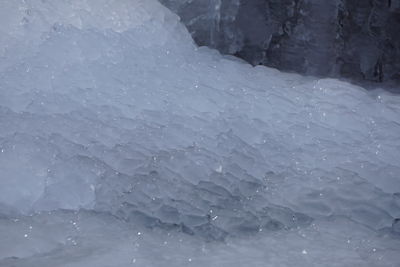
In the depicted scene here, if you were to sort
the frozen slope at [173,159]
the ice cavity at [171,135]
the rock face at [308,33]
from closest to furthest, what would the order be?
the frozen slope at [173,159], the ice cavity at [171,135], the rock face at [308,33]

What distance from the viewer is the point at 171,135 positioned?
4.87 ft

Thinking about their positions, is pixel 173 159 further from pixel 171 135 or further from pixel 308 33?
pixel 308 33

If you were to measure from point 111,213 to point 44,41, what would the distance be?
0.66 meters

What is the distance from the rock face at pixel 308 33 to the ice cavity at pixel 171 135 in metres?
0.21

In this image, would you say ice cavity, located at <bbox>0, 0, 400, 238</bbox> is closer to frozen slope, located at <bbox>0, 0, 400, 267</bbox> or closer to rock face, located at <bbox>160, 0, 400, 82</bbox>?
frozen slope, located at <bbox>0, 0, 400, 267</bbox>

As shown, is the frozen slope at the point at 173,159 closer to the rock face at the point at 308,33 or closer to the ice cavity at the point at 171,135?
the ice cavity at the point at 171,135

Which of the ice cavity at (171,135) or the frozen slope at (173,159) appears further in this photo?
the ice cavity at (171,135)

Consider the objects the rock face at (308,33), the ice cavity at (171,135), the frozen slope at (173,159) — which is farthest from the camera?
the rock face at (308,33)

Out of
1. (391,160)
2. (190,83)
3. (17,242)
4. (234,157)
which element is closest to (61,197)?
(17,242)

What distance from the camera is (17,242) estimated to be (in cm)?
120

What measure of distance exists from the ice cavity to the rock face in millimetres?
209

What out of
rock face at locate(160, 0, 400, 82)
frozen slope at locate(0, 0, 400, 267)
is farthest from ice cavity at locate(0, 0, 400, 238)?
rock face at locate(160, 0, 400, 82)

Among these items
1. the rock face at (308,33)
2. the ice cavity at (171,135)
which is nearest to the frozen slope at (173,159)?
the ice cavity at (171,135)

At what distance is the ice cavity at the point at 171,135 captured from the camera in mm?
1349
